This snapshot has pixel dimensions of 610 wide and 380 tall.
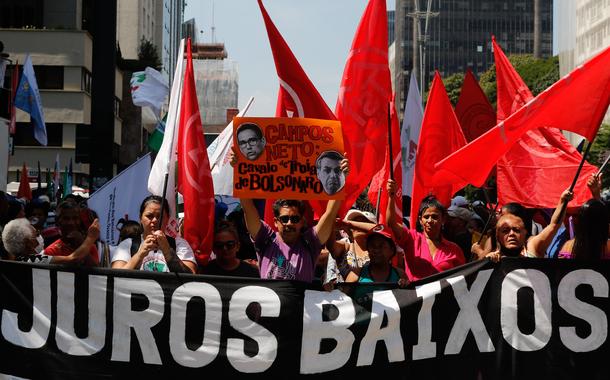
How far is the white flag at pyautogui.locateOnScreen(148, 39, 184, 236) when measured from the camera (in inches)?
291

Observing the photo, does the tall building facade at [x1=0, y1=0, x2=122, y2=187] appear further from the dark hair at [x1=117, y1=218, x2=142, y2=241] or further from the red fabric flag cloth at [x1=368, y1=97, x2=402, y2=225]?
the dark hair at [x1=117, y1=218, x2=142, y2=241]

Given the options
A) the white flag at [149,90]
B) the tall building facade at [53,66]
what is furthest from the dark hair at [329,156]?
the tall building facade at [53,66]

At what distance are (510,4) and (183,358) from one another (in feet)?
515

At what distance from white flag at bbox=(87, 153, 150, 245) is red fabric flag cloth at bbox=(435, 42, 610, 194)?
143 inches

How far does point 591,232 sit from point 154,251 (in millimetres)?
2624

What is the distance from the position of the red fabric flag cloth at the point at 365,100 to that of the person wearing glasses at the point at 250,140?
160 centimetres

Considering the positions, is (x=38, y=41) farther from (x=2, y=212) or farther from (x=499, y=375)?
(x=499, y=375)

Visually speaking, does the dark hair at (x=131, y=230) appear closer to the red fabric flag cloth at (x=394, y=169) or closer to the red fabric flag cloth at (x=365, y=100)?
the red fabric flag cloth at (x=365, y=100)

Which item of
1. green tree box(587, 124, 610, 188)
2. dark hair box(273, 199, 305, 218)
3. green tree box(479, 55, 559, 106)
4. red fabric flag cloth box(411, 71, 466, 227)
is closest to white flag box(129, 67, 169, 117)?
red fabric flag cloth box(411, 71, 466, 227)

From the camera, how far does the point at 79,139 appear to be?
29578 millimetres

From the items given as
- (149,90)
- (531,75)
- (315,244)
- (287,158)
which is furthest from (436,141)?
(531,75)

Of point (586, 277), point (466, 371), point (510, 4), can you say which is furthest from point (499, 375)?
point (510, 4)

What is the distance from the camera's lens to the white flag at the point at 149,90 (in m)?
14.6

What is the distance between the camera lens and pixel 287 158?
6500 millimetres
